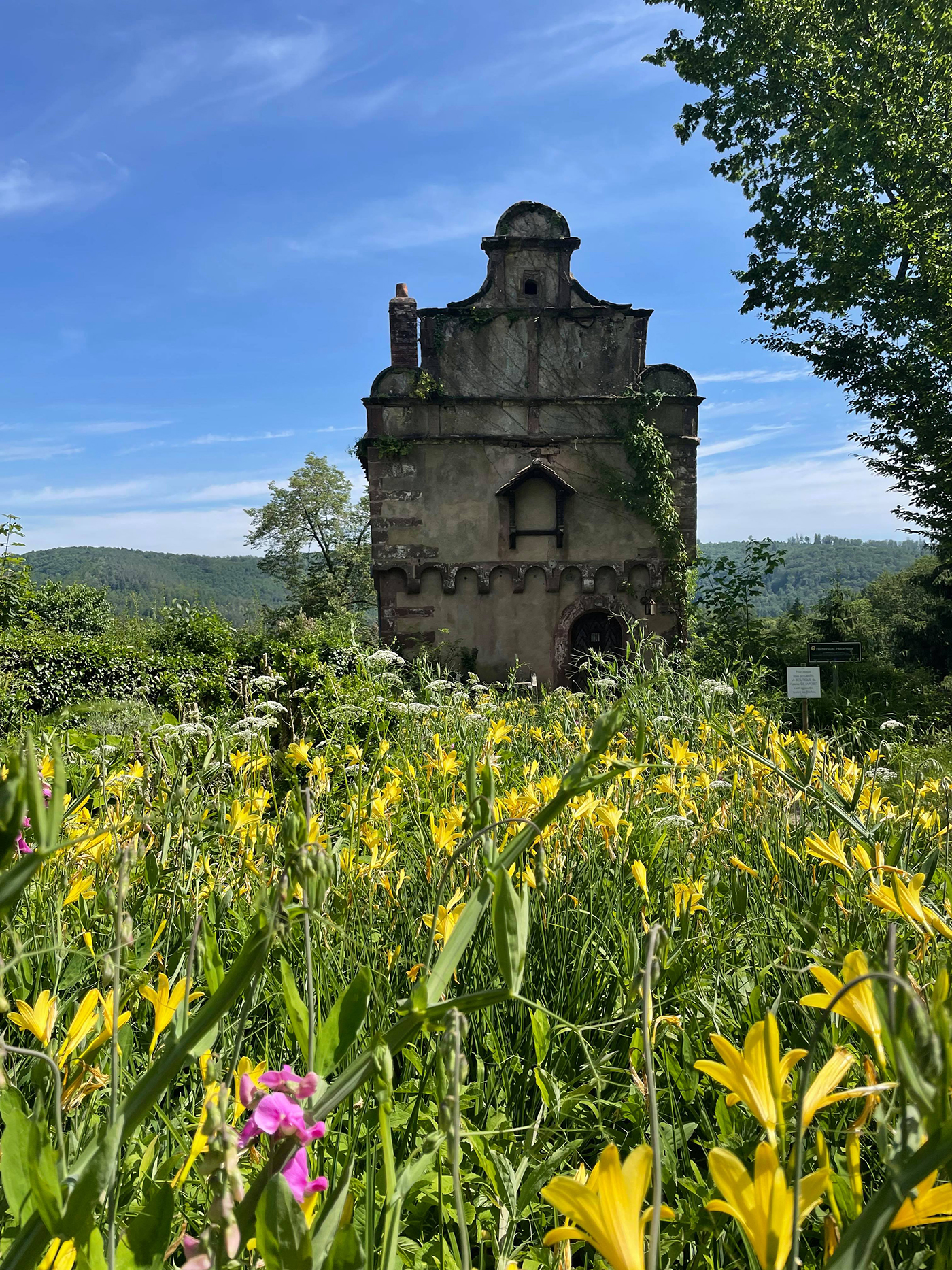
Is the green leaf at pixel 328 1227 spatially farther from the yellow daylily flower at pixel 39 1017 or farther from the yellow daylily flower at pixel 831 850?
the yellow daylily flower at pixel 831 850

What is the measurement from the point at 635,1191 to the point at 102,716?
620 centimetres

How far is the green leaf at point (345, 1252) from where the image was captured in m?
0.46

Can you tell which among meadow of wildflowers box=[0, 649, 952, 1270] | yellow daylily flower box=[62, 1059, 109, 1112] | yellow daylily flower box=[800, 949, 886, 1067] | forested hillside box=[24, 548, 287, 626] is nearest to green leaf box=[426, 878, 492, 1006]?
meadow of wildflowers box=[0, 649, 952, 1270]

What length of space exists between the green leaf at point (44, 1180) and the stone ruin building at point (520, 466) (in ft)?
43.7

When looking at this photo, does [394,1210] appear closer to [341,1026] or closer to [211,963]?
[341,1026]

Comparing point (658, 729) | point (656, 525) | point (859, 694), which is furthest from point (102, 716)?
point (656, 525)

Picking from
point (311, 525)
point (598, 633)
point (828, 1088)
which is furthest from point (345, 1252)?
point (311, 525)

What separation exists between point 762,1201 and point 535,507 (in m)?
13.8

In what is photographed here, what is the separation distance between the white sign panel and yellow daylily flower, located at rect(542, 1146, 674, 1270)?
16.5ft

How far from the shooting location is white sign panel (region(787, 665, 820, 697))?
5.19 m

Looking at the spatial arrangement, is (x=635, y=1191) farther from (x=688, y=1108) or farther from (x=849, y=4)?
(x=849, y=4)

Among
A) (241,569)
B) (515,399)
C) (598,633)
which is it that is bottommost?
(598,633)

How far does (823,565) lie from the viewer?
11438cm

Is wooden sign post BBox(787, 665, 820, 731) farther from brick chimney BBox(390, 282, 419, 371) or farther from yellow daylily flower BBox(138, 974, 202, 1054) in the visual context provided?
brick chimney BBox(390, 282, 419, 371)
